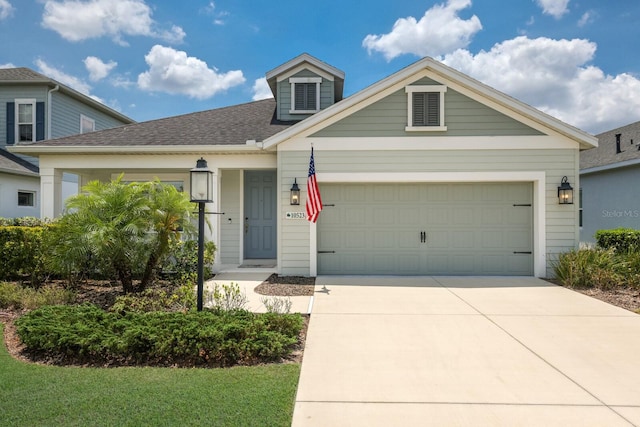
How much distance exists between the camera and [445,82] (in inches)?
333

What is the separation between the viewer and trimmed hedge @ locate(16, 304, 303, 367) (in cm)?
387

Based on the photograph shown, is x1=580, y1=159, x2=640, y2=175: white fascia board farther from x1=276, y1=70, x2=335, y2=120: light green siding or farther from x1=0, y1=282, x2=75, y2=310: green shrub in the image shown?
Answer: x1=0, y1=282, x2=75, y2=310: green shrub

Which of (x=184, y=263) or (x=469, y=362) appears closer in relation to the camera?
(x=469, y=362)

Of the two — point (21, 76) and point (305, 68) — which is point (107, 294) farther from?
point (21, 76)

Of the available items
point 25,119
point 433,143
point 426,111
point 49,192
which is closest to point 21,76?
point 25,119

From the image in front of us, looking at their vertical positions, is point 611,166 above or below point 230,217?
above

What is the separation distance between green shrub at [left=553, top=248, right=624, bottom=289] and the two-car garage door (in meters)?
0.91

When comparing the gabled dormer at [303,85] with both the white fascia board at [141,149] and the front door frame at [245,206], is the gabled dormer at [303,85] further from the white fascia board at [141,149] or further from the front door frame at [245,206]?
the white fascia board at [141,149]

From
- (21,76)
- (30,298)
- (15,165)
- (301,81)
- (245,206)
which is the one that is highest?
(21,76)

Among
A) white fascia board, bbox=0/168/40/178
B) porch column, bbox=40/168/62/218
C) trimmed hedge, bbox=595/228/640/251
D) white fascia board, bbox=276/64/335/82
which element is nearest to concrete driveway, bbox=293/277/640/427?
trimmed hedge, bbox=595/228/640/251

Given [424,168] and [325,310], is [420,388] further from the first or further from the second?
[424,168]

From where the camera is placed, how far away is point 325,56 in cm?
1090

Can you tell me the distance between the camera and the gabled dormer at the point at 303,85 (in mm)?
10664

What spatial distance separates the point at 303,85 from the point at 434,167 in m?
4.86
